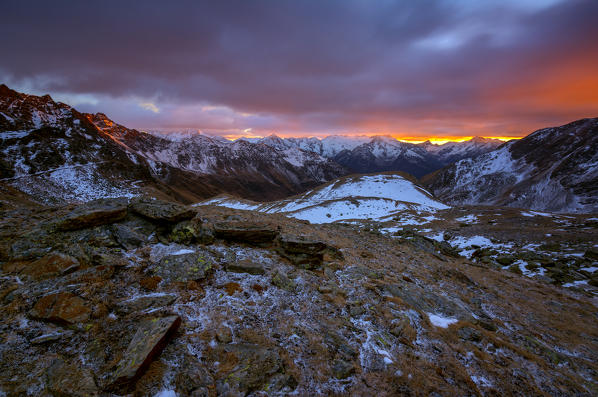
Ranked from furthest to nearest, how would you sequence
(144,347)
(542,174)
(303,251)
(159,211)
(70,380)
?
(542,174) < (303,251) < (159,211) < (144,347) < (70,380)

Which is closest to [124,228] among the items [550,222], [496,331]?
[496,331]

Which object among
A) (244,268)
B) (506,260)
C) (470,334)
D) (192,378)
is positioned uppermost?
(244,268)

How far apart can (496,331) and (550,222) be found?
36.7 metres

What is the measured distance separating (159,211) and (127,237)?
167 centimetres

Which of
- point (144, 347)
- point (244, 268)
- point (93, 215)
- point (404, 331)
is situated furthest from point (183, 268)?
point (404, 331)

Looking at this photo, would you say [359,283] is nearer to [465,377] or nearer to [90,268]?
[465,377]

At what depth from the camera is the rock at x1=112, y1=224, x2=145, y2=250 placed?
369 inches

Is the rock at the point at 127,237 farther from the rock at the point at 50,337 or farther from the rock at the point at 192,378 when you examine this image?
the rock at the point at 192,378

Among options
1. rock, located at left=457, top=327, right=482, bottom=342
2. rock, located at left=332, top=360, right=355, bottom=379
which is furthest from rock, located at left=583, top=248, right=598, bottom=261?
rock, located at left=332, top=360, right=355, bottom=379

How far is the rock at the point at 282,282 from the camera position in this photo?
9047 mm

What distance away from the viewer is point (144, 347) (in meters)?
5.21

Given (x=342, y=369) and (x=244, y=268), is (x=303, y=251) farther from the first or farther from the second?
(x=342, y=369)

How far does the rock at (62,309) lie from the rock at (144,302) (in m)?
0.74

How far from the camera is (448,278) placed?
48.3ft
